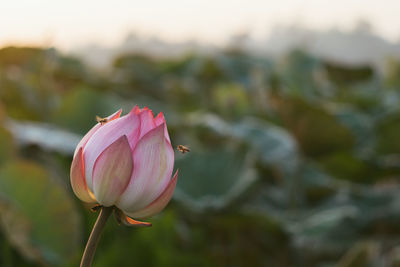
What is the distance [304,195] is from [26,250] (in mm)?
694

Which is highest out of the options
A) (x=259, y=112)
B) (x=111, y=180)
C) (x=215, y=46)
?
(x=111, y=180)

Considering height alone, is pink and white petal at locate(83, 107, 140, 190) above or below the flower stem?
above

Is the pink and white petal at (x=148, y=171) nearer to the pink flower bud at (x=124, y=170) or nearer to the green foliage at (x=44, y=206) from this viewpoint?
the pink flower bud at (x=124, y=170)

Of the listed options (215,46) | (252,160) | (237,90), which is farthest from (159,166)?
(215,46)

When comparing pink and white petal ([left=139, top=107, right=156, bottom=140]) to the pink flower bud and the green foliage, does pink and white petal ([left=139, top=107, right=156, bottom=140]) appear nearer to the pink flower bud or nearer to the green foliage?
the pink flower bud

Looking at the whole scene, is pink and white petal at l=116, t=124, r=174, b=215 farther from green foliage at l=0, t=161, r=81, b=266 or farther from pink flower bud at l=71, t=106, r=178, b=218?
green foliage at l=0, t=161, r=81, b=266

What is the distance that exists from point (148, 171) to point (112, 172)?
0.04ft

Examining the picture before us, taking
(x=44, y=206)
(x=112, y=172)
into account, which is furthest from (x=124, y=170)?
(x=44, y=206)

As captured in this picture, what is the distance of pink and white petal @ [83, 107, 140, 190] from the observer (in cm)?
19

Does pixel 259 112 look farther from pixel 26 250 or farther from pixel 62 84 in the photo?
pixel 26 250

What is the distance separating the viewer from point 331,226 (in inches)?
30.8

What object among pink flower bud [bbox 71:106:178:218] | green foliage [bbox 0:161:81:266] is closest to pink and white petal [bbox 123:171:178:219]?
pink flower bud [bbox 71:106:178:218]

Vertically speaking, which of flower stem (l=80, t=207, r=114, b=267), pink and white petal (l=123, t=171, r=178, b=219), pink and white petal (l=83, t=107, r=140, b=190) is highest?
pink and white petal (l=83, t=107, r=140, b=190)

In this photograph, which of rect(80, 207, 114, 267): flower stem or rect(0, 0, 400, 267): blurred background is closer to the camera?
rect(80, 207, 114, 267): flower stem
